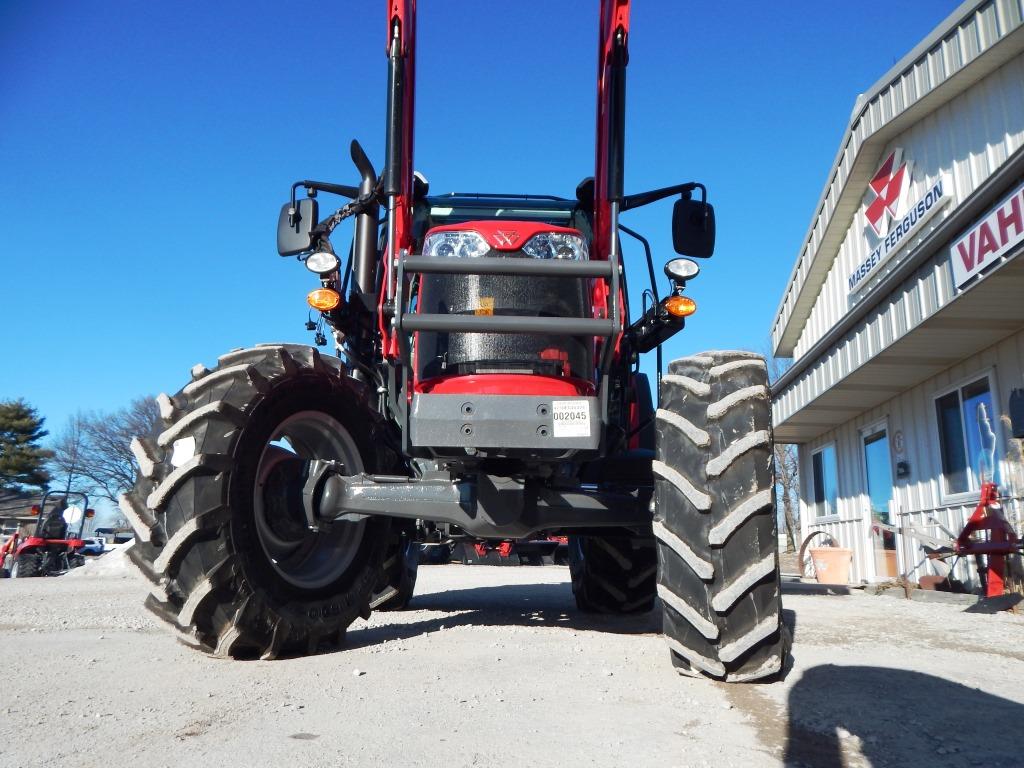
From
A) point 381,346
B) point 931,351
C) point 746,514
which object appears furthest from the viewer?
point 931,351

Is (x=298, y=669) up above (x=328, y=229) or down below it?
below

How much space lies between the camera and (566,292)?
160 inches

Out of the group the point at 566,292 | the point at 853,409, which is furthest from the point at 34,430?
the point at 566,292

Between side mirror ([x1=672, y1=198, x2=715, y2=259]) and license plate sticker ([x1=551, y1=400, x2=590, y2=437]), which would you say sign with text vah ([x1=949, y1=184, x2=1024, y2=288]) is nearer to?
side mirror ([x1=672, y1=198, x2=715, y2=259])

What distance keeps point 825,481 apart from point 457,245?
11945mm

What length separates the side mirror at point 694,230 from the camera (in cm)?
443

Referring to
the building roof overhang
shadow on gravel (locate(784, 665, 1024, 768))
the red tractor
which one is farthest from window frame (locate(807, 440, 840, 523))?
shadow on gravel (locate(784, 665, 1024, 768))

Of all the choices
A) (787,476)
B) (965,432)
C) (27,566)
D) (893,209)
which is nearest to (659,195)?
(965,432)

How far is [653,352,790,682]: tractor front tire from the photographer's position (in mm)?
3076

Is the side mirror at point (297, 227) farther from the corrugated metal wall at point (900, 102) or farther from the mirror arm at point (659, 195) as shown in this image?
the corrugated metal wall at point (900, 102)

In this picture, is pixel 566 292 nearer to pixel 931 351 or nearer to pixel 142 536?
pixel 142 536

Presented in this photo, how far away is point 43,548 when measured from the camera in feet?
53.2

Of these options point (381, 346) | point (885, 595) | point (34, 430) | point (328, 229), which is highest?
point (34, 430)

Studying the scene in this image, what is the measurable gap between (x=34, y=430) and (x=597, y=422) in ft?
177
